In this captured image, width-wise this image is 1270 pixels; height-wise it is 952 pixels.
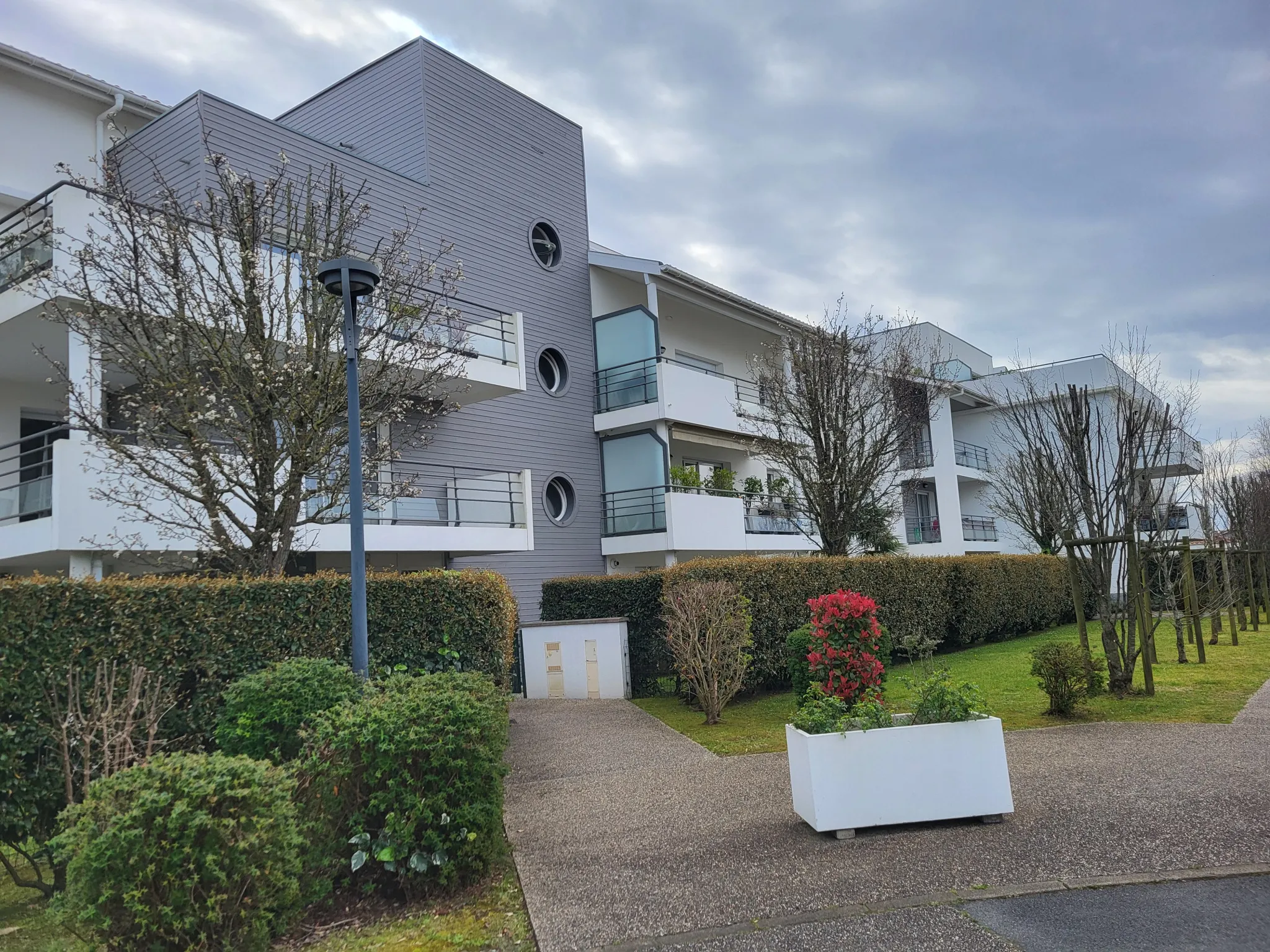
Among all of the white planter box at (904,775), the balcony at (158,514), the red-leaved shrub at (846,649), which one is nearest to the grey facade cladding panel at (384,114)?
the balcony at (158,514)

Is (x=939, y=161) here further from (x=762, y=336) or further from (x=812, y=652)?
(x=762, y=336)

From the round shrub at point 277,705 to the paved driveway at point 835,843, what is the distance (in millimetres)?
1726

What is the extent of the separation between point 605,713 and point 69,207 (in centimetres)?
927

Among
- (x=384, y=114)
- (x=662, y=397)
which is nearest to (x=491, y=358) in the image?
(x=662, y=397)

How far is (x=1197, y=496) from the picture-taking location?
31.5 m

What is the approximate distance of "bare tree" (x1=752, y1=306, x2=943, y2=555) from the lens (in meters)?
16.4

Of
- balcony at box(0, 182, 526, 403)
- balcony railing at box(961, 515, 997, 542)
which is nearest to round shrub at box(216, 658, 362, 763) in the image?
balcony at box(0, 182, 526, 403)

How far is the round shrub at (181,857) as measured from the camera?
382 cm

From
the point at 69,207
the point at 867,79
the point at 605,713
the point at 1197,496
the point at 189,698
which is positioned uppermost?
the point at 867,79

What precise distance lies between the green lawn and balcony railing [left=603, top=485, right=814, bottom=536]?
5458 millimetres

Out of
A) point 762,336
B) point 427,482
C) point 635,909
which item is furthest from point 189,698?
point 762,336

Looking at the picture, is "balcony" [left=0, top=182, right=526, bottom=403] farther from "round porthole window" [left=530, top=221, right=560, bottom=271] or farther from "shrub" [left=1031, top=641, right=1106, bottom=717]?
"shrub" [left=1031, top=641, right=1106, bottom=717]

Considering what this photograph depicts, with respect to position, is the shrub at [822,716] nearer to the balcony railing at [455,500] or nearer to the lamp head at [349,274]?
the lamp head at [349,274]

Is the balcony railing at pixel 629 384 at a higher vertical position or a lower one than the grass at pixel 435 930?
higher
